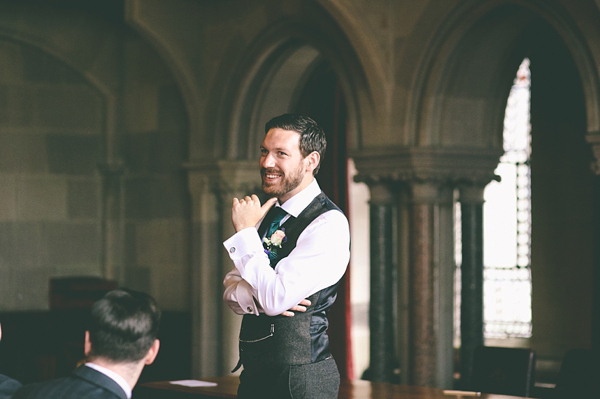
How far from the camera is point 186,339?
7.36 metres

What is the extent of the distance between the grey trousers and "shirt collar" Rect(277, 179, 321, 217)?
0.44 metres

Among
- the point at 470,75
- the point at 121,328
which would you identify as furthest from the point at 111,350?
the point at 470,75

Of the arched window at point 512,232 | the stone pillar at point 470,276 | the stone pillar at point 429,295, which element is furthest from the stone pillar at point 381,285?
the arched window at point 512,232

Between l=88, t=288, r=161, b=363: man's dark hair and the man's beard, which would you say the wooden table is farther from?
l=88, t=288, r=161, b=363: man's dark hair

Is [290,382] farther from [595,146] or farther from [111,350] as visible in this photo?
[595,146]

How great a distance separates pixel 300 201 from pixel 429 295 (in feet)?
9.91

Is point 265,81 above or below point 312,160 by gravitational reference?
above

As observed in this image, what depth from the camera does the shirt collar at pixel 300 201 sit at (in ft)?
9.31

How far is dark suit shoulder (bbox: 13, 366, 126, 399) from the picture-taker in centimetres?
196

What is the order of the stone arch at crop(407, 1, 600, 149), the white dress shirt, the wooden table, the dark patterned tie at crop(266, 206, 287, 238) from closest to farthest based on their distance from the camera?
the white dress shirt
the dark patterned tie at crop(266, 206, 287, 238)
the wooden table
the stone arch at crop(407, 1, 600, 149)

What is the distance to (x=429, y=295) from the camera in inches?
225

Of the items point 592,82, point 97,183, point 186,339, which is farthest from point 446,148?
point 97,183

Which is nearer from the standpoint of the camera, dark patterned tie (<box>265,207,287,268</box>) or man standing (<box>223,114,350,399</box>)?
man standing (<box>223,114,350,399</box>)

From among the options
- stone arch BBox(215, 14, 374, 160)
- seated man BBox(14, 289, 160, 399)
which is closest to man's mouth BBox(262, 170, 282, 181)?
seated man BBox(14, 289, 160, 399)
